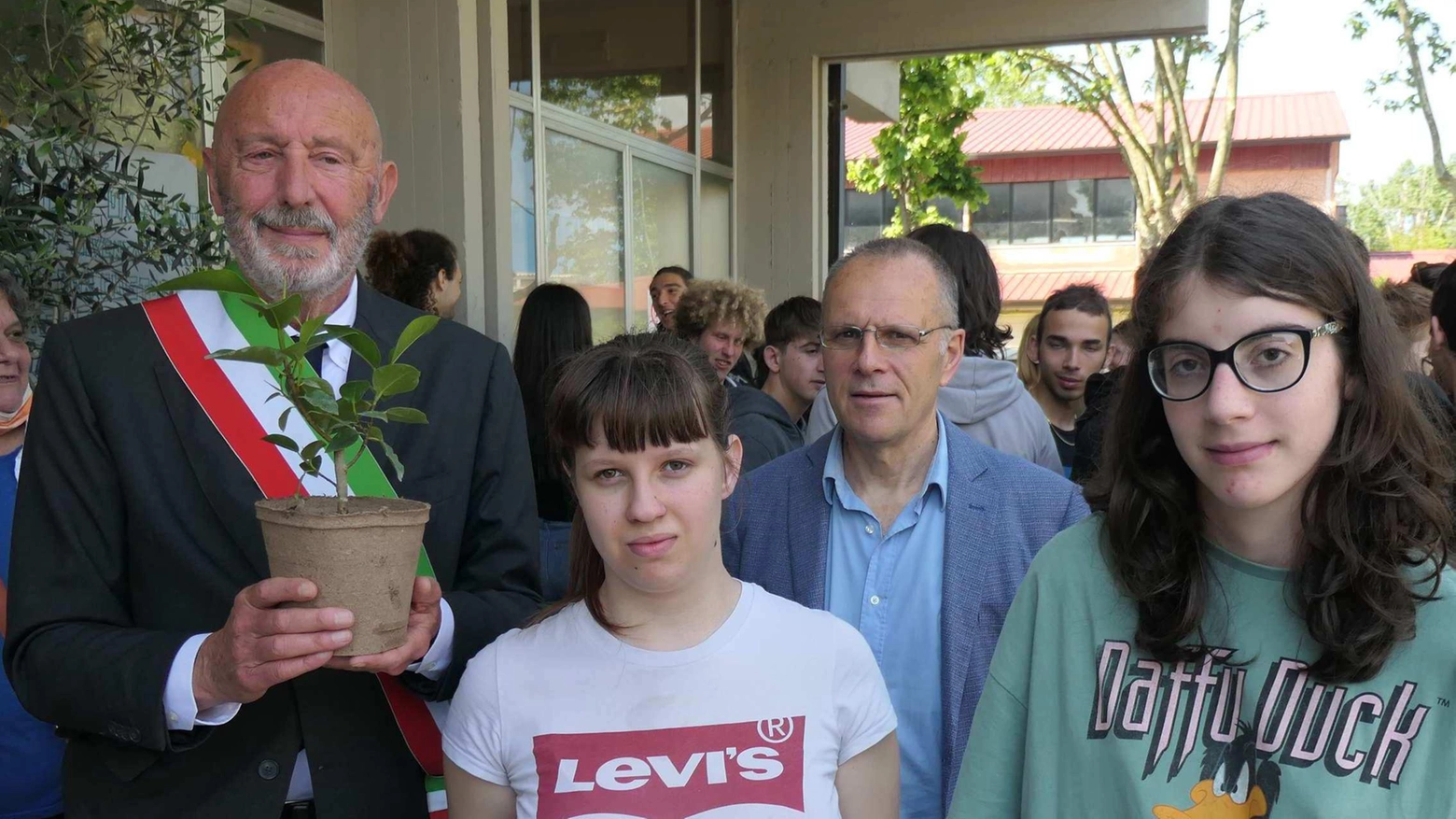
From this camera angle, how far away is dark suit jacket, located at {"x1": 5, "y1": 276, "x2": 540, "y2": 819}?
171cm

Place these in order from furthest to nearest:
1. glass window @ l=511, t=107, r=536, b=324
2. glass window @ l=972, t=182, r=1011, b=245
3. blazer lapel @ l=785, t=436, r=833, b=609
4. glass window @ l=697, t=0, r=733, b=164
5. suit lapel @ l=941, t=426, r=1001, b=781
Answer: glass window @ l=972, t=182, r=1011, b=245, glass window @ l=697, t=0, r=733, b=164, glass window @ l=511, t=107, r=536, b=324, blazer lapel @ l=785, t=436, r=833, b=609, suit lapel @ l=941, t=426, r=1001, b=781

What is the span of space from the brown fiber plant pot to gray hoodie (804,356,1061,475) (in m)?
1.90

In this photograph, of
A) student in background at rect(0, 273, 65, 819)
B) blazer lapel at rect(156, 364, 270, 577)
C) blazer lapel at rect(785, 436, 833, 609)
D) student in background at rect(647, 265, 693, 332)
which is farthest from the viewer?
student in background at rect(647, 265, 693, 332)

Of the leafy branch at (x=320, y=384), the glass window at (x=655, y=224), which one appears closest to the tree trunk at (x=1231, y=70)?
the glass window at (x=655, y=224)

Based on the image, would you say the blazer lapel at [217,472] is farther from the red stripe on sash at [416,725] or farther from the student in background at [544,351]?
the student in background at [544,351]

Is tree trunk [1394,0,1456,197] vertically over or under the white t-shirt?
over

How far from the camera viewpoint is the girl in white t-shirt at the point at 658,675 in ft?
5.49

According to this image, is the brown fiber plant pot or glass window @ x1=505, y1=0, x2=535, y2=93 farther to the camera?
glass window @ x1=505, y1=0, x2=535, y2=93

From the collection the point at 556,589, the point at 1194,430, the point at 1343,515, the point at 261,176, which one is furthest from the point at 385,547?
the point at 556,589

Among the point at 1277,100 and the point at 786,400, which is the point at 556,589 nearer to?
the point at 786,400

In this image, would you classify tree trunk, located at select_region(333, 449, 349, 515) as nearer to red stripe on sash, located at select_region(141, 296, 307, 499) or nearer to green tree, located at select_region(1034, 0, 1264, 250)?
red stripe on sash, located at select_region(141, 296, 307, 499)

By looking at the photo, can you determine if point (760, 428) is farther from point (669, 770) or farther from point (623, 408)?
point (669, 770)

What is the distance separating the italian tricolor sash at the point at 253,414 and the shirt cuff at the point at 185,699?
23 centimetres

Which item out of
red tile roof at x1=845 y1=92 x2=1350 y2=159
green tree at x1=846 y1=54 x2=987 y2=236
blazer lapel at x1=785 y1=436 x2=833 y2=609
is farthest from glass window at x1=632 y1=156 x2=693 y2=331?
red tile roof at x1=845 y1=92 x2=1350 y2=159
